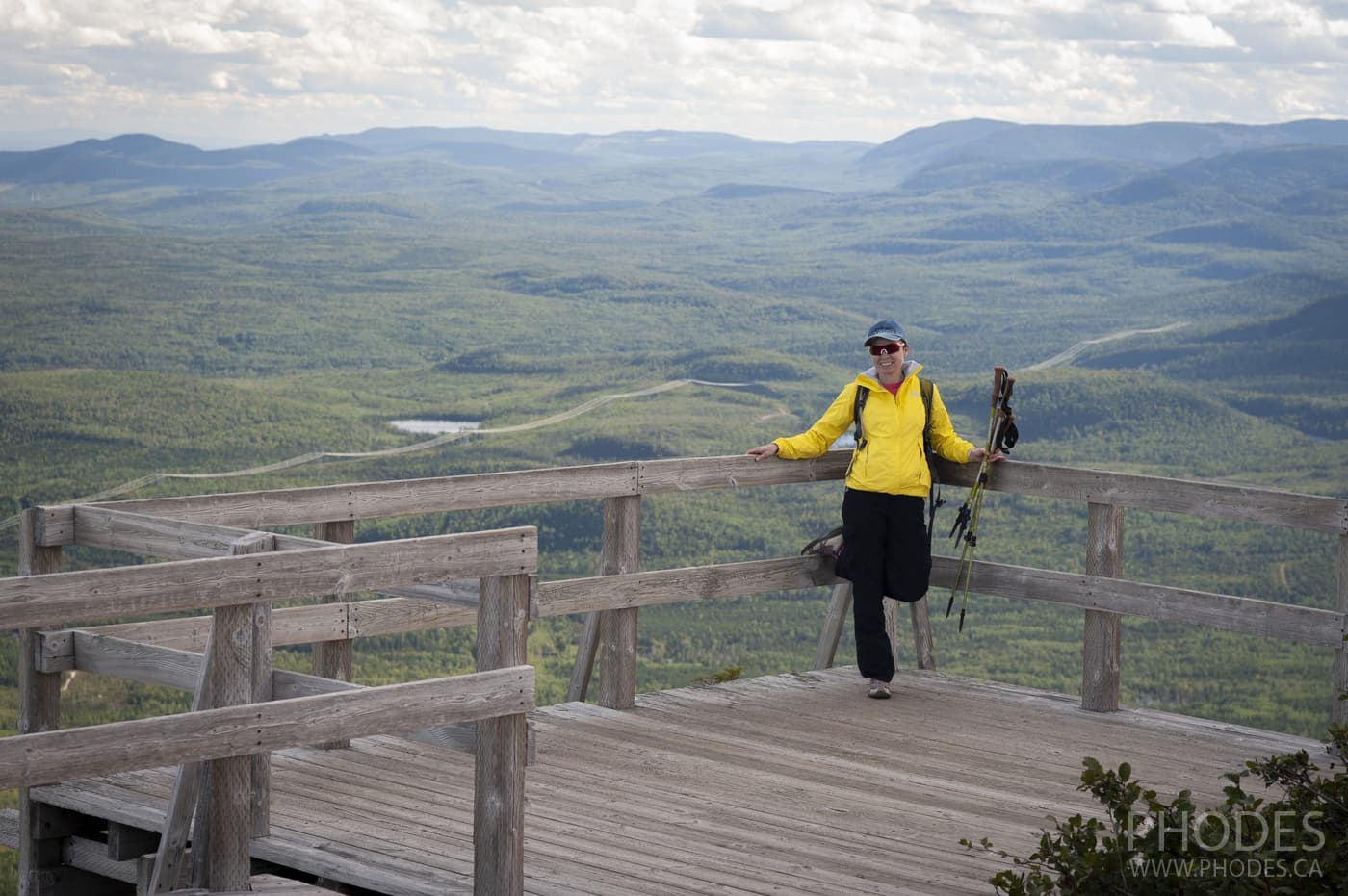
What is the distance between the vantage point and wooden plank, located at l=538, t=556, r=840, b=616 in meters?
6.57

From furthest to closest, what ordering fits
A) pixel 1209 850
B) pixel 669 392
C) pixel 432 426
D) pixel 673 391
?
pixel 673 391, pixel 669 392, pixel 432 426, pixel 1209 850

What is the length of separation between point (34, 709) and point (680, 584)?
281 cm

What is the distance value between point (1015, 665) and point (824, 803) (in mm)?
39581

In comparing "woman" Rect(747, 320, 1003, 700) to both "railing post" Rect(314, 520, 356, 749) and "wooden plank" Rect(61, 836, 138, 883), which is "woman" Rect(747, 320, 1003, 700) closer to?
"railing post" Rect(314, 520, 356, 749)

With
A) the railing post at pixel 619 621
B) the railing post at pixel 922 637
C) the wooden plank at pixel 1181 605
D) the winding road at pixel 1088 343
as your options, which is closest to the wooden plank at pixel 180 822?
the railing post at pixel 619 621

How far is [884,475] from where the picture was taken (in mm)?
7000

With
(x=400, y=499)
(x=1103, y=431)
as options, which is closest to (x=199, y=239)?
(x=1103, y=431)

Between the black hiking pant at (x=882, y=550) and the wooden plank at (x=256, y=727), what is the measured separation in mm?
2916

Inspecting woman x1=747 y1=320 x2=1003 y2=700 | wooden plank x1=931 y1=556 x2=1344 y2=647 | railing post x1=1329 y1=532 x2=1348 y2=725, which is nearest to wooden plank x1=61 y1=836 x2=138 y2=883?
woman x1=747 y1=320 x2=1003 y2=700

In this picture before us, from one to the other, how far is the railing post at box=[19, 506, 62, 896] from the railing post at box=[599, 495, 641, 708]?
2.34m

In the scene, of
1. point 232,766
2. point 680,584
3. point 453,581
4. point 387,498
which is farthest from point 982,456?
point 232,766

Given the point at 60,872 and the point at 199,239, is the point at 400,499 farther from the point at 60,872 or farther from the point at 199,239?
the point at 199,239

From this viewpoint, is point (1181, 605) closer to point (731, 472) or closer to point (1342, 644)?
point (1342, 644)

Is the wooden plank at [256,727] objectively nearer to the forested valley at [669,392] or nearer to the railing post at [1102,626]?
the railing post at [1102,626]
